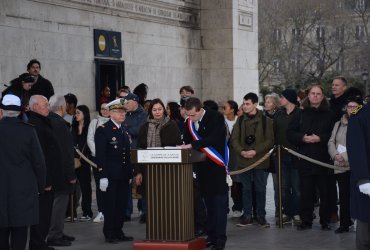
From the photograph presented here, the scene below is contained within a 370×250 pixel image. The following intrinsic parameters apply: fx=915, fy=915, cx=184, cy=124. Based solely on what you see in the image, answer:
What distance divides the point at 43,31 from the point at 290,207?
607 cm

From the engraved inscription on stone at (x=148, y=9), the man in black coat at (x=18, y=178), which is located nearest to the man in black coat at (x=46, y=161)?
the man in black coat at (x=18, y=178)

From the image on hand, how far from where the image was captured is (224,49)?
21891mm

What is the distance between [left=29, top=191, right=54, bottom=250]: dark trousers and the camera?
10.6m

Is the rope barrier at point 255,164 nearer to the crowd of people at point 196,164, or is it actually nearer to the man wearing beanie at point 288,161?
the crowd of people at point 196,164

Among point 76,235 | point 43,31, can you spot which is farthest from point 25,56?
point 76,235

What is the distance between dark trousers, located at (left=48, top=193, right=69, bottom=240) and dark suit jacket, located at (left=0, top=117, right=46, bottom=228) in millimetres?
2037

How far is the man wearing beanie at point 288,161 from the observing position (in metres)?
13.3

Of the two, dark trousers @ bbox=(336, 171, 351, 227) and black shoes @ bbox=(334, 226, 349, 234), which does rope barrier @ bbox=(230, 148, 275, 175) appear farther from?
black shoes @ bbox=(334, 226, 349, 234)

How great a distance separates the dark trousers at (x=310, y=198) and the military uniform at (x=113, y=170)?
252cm

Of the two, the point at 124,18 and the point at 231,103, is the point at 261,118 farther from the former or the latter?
the point at 124,18

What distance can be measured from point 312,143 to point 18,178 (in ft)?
15.7

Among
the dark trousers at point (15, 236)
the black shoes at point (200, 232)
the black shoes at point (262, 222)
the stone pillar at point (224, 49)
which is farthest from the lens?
the stone pillar at point (224, 49)

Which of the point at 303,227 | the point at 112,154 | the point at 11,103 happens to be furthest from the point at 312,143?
the point at 11,103

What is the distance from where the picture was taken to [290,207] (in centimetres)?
1337
